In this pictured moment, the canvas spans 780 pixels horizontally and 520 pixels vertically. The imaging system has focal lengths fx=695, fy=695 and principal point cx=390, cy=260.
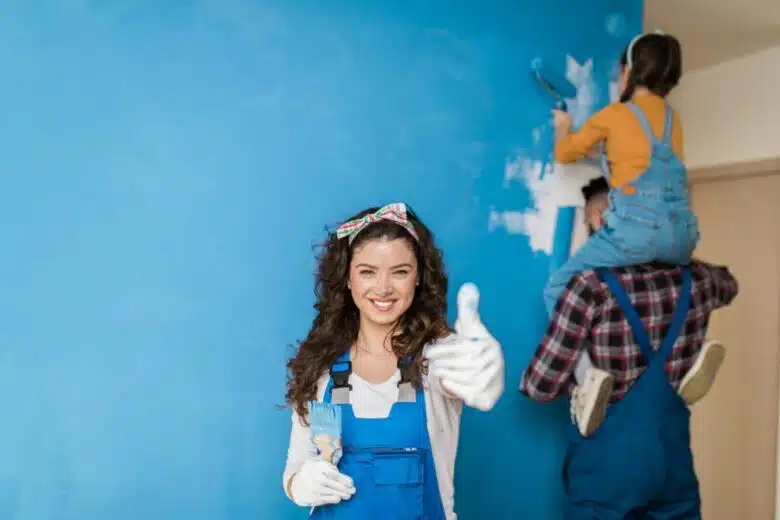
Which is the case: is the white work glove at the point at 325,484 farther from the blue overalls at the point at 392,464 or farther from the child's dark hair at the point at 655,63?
the child's dark hair at the point at 655,63

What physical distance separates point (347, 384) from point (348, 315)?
0.59 feet

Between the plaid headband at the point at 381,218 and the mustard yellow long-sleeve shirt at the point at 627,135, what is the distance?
619 millimetres

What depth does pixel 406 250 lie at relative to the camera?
132 centimetres

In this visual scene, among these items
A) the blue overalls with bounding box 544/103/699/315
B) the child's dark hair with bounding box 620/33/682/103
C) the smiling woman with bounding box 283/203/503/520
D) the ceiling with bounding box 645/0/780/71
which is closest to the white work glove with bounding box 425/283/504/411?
the smiling woman with bounding box 283/203/503/520

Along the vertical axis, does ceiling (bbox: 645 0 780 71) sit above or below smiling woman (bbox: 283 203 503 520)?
above

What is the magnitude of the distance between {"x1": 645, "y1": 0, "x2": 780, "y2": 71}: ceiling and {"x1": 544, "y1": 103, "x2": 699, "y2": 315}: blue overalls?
582mm

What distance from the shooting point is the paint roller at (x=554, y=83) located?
1.87 meters

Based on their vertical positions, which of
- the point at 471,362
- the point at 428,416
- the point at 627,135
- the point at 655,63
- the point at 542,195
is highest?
the point at 655,63

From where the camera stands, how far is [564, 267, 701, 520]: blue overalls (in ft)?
5.18

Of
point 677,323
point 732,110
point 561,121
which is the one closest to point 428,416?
point 677,323

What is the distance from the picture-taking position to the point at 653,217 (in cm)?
162

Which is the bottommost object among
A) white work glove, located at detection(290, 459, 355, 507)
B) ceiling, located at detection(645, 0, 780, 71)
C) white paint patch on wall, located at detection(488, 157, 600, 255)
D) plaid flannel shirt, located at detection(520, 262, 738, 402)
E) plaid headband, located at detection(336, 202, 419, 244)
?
white work glove, located at detection(290, 459, 355, 507)

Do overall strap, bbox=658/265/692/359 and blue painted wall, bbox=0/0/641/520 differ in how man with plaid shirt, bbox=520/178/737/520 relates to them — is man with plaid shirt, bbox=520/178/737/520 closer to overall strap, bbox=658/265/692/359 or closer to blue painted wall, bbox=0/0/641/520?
overall strap, bbox=658/265/692/359

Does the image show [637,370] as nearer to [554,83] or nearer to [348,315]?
[348,315]
